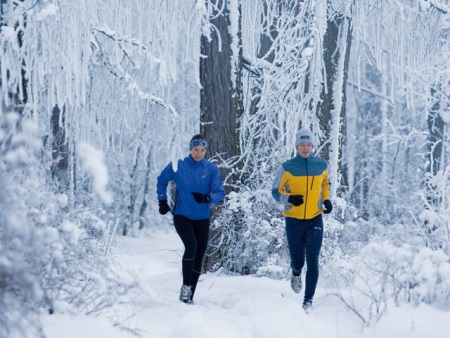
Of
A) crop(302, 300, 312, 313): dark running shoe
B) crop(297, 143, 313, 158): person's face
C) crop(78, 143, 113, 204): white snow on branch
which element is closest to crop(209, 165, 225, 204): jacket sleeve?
crop(297, 143, 313, 158): person's face

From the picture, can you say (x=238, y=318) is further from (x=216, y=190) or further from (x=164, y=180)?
(x=164, y=180)

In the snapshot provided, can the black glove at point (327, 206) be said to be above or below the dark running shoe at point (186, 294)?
above

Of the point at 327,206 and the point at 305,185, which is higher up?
the point at 305,185

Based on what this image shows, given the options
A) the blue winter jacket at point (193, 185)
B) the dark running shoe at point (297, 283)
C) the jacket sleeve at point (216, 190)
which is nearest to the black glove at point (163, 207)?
the blue winter jacket at point (193, 185)

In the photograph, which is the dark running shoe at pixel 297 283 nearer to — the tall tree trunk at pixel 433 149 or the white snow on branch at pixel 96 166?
the tall tree trunk at pixel 433 149

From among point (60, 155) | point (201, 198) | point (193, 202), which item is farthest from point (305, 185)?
point (60, 155)

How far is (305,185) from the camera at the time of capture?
5.31 metres

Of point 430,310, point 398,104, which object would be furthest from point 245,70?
point 398,104

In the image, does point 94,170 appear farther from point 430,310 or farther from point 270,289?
point 270,289

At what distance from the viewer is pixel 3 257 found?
10.1 feet

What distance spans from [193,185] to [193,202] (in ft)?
0.55

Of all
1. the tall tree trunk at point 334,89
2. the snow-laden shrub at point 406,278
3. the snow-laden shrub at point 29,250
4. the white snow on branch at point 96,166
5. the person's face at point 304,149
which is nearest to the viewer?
the snow-laden shrub at point 29,250

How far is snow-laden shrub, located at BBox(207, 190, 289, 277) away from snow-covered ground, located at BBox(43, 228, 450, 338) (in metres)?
0.59

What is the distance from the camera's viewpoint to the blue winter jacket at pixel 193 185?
18.2 ft
